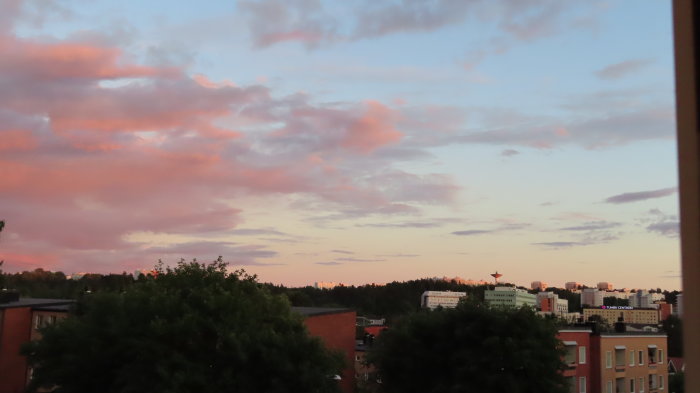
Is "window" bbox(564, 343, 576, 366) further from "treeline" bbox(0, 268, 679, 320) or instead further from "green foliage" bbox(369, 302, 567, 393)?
"treeline" bbox(0, 268, 679, 320)

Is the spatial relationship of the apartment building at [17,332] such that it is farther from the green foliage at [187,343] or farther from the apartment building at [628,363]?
the apartment building at [628,363]

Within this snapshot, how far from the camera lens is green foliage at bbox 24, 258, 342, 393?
28188 mm

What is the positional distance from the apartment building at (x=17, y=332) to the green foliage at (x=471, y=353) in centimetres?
2459

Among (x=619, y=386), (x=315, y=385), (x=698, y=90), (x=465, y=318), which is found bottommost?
(x=619, y=386)

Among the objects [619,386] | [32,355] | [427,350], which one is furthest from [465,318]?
[619,386]

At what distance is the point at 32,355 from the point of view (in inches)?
1339

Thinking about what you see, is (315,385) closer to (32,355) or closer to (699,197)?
(32,355)

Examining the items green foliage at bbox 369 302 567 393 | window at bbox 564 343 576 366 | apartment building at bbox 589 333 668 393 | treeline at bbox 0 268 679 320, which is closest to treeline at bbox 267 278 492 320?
treeline at bbox 0 268 679 320

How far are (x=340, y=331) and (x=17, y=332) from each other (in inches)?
931

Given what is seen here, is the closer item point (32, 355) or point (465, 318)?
point (32, 355)

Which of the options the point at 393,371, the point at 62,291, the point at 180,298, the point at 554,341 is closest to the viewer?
the point at 180,298

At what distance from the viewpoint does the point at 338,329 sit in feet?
153

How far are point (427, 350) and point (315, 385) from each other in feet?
37.9

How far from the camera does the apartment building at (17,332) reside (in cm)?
A: 4997
